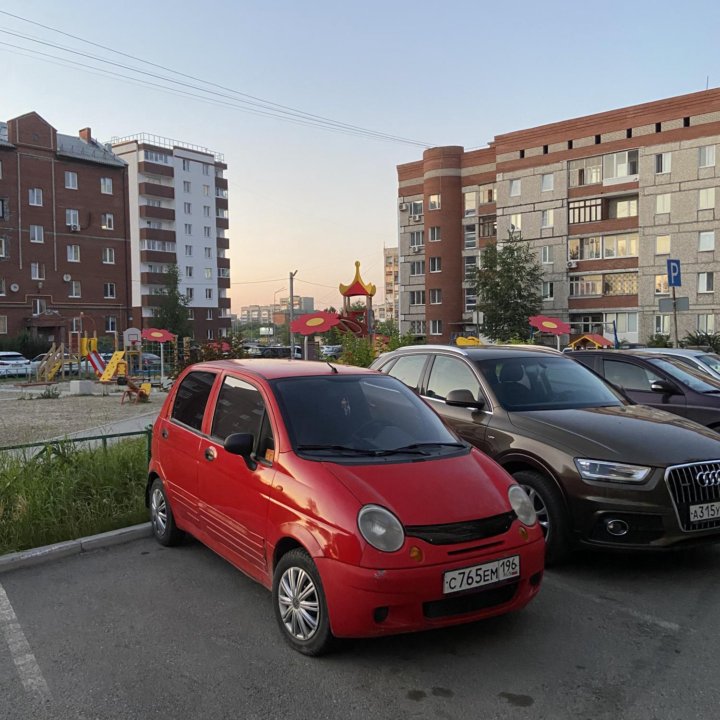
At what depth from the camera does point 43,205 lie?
57562 millimetres

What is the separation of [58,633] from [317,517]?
6.23 ft

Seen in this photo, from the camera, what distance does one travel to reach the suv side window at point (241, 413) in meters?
4.43

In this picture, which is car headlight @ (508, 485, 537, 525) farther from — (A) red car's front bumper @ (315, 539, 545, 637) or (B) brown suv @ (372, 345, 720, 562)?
(B) brown suv @ (372, 345, 720, 562)

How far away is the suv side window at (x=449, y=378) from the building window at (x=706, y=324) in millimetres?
40148

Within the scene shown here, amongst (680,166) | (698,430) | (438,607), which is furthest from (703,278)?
(438,607)

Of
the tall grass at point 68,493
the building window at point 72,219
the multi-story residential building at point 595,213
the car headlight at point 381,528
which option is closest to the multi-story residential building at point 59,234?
the building window at point 72,219

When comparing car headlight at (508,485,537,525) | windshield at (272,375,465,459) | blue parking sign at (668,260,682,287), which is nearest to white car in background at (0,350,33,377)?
blue parking sign at (668,260,682,287)

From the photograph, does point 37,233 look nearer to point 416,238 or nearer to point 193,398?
point 416,238

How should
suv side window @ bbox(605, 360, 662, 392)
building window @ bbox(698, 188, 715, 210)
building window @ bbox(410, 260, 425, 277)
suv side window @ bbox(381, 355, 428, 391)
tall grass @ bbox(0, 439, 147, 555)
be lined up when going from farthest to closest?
building window @ bbox(410, 260, 425, 277), building window @ bbox(698, 188, 715, 210), suv side window @ bbox(605, 360, 662, 392), suv side window @ bbox(381, 355, 428, 391), tall grass @ bbox(0, 439, 147, 555)

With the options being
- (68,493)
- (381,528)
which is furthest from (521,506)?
(68,493)

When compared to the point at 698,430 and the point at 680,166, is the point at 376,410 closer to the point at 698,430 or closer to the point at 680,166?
the point at 698,430

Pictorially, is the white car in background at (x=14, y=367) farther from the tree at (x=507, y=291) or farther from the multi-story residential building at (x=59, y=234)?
the tree at (x=507, y=291)

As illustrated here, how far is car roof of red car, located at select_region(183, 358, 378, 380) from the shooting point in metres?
4.85

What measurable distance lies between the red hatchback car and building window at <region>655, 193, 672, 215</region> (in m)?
44.8
